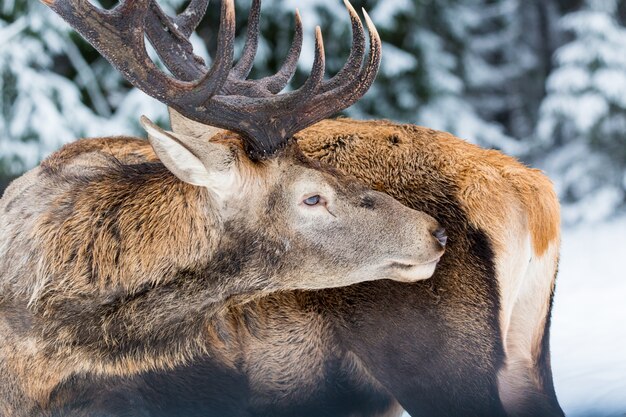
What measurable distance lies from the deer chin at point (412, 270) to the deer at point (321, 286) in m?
0.01

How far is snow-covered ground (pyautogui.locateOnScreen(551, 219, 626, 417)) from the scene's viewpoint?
516 cm

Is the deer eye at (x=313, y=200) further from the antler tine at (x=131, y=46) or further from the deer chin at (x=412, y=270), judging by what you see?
the antler tine at (x=131, y=46)

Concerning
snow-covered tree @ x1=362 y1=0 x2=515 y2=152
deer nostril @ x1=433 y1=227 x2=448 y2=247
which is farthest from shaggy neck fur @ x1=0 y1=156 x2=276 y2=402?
snow-covered tree @ x1=362 y1=0 x2=515 y2=152

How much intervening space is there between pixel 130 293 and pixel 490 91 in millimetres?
9906

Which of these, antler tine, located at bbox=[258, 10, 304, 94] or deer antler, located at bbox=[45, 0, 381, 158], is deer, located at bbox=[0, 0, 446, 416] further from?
antler tine, located at bbox=[258, 10, 304, 94]

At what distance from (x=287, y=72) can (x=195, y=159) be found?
101 cm

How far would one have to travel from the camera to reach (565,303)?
765 cm

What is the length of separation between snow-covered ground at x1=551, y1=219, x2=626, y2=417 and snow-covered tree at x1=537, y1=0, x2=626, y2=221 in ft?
1.51

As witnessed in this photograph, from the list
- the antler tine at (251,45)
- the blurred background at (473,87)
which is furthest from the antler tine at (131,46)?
the blurred background at (473,87)

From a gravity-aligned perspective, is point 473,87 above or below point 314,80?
above

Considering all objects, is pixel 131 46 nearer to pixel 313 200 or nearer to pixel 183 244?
pixel 183 244

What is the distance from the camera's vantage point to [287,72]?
4.36 metres

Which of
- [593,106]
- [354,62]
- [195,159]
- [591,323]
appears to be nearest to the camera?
[195,159]

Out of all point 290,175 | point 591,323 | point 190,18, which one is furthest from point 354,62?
point 591,323
